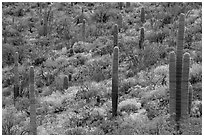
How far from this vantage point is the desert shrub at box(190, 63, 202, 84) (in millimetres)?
14352

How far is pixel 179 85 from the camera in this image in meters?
11.1

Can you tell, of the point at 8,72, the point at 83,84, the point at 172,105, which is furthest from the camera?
the point at 8,72

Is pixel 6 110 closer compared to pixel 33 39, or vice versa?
pixel 6 110

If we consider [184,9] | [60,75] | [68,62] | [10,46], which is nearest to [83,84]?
[60,75]

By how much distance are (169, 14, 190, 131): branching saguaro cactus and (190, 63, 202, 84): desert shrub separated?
3.05 metres

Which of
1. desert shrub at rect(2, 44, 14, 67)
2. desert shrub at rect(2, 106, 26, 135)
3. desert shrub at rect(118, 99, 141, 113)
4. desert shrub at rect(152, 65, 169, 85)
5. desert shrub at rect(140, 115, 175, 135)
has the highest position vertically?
desert shrub at rect(2, 44, 14, 67)

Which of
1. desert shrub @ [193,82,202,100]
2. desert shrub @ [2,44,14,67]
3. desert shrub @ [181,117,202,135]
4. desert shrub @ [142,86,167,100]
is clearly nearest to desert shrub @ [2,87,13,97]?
desert shrub @ [2,44,14,67]

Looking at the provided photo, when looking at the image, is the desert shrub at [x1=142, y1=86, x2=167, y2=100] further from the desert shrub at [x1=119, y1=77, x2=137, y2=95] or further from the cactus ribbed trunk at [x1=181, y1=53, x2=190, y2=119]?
the cactus ribbed trunk at [x1=181, y1=53, x2=190, y2=119]

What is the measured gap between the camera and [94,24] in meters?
23.1

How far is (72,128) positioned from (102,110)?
149 cm

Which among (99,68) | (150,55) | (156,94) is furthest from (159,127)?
(99,68)

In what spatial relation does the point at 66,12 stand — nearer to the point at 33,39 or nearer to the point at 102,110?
the point at 33,39

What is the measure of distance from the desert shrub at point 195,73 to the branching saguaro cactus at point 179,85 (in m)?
3.05

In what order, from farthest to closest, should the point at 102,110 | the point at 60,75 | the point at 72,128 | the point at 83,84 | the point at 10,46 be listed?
the point at 10,46
the point at 60,75
the point at 83,84
the point at 102,110
the point at 72,128
